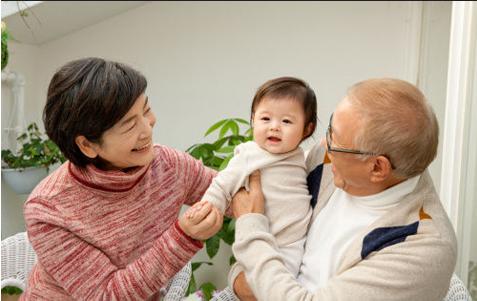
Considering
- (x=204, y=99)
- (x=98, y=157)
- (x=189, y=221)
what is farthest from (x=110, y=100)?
(x=204, y=99)

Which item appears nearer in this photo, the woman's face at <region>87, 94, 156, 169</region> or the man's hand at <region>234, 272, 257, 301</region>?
the woman's face at <region>87, 94, 156, 169</region>

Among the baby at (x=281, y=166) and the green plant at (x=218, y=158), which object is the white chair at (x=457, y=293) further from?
the green plant at (x=218, y=158)

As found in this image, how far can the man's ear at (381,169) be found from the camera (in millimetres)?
1175

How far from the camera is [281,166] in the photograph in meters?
1.42

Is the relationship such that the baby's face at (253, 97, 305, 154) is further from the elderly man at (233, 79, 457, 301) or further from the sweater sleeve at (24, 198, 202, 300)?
the sweater sleeve at (24, 198, 202, 300)

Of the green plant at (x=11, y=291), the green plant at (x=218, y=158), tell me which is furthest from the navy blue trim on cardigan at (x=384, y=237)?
the green plant at (x=11, y=291)

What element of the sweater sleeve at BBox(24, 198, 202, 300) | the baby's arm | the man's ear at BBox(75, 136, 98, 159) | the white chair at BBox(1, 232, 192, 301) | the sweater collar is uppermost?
the man's ear at BBox(75, 136, 98, 159)

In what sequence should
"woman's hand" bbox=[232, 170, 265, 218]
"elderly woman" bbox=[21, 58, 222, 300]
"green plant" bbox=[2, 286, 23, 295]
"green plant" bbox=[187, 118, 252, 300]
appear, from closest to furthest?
"elderly woman" bbox=[21, 58, 222, 300], "woman's hand" bbox=[232, 170, 265, 218], "green plant" bbox=[187, 118, 252, 300], "green plant" bbox=[2, 286, 23, 295]

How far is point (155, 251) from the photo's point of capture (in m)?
1.32

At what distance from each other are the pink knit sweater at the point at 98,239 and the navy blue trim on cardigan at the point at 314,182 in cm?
34

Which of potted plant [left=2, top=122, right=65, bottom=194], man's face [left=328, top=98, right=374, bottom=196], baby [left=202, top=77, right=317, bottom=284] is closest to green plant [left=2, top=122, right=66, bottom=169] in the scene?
potted plant [left=2, top=122, right=65, bottom=194]

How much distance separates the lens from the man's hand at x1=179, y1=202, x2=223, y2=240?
1.31 m

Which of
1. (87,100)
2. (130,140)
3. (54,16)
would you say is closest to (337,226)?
(130,140)

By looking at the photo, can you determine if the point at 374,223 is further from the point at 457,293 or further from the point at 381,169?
the point at 457,293
